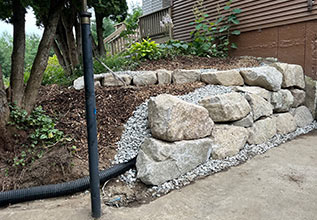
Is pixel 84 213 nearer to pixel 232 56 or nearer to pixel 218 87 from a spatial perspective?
pixel 218 87

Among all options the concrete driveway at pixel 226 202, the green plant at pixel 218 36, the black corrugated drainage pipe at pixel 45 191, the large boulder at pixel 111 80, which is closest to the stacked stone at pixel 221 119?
the concrete driveway at pixel 226 202

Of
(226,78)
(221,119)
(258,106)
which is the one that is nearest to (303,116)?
(258,106)

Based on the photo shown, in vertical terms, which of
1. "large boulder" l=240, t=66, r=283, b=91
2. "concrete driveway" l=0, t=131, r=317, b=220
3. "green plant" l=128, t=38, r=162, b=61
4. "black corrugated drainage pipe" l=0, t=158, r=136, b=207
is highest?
"green plant" l=128, t=38, r=162, b=61

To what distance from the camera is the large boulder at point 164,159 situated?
2.03 metres

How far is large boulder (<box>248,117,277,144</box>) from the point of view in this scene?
3002 millimetres

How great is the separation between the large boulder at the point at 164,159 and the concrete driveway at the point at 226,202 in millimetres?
183

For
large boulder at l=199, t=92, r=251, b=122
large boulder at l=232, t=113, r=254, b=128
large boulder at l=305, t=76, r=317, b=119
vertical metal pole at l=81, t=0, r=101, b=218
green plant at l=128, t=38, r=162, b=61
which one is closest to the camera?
vertical metal pole at l=81, t=0, r=101, b=218

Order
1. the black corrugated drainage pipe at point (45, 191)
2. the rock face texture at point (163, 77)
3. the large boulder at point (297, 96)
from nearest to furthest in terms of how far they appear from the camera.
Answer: the black corrugated drainage pipe at point (45, 191) → the rock face texture at point (163, 77) → the large boulder at point (297, 96)

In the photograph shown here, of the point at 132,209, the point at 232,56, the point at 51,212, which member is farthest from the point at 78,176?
the point at 232,56

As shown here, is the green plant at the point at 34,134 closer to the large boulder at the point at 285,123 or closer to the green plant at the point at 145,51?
the green plant at the point at 145,51

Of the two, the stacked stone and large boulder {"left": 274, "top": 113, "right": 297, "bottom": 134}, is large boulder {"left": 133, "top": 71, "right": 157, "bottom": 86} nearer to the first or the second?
the stacked stone

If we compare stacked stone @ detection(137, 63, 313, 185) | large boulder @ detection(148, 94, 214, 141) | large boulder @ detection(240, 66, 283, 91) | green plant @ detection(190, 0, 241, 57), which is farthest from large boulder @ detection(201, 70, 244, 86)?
green plant @ detection(190, 0, 241, 57)

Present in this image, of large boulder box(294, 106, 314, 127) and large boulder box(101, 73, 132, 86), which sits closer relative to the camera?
large boulder box(101, 73, 132, 86)

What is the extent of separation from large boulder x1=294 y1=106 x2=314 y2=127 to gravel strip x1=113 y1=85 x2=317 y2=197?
0.94 m
